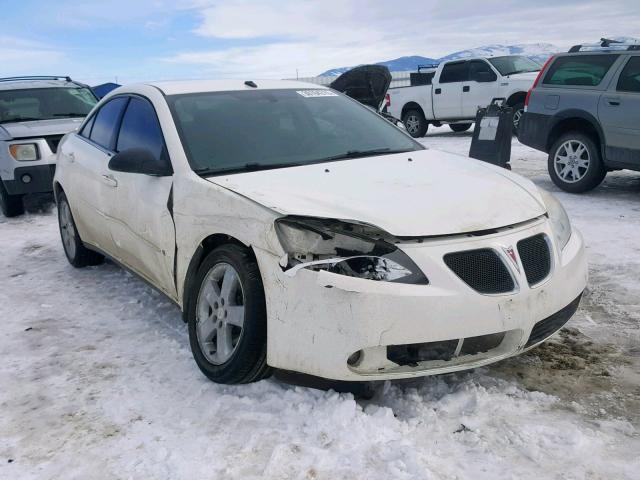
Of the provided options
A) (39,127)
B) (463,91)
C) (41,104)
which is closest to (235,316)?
(39,127)

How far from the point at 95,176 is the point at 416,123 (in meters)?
12.7

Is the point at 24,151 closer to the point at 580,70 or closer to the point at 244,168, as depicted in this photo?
the point at 244,168

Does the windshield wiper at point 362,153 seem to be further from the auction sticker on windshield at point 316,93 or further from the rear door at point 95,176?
the rear door at point 95,176

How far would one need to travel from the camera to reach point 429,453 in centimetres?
249

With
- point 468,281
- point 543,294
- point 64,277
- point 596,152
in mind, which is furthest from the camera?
point 596,152

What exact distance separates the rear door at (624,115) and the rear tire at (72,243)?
582cm

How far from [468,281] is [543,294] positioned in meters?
0.42

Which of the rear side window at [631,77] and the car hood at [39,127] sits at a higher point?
the rear side window at [631,77]

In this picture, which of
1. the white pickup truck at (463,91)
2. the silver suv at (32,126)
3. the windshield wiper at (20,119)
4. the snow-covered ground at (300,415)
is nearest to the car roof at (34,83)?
the silver suv at (32,126)

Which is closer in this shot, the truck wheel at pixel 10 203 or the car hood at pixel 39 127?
the car hood at pixel 39 127

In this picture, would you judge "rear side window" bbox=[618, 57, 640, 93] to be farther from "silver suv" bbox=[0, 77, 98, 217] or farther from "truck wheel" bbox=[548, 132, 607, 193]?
"silver suv" bbox=[0, 77, 98, 217]

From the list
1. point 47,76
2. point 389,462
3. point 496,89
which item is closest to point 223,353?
point 389,462

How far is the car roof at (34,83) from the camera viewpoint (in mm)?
8891

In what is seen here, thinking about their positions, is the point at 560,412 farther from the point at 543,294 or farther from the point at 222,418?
the point at 222,418
